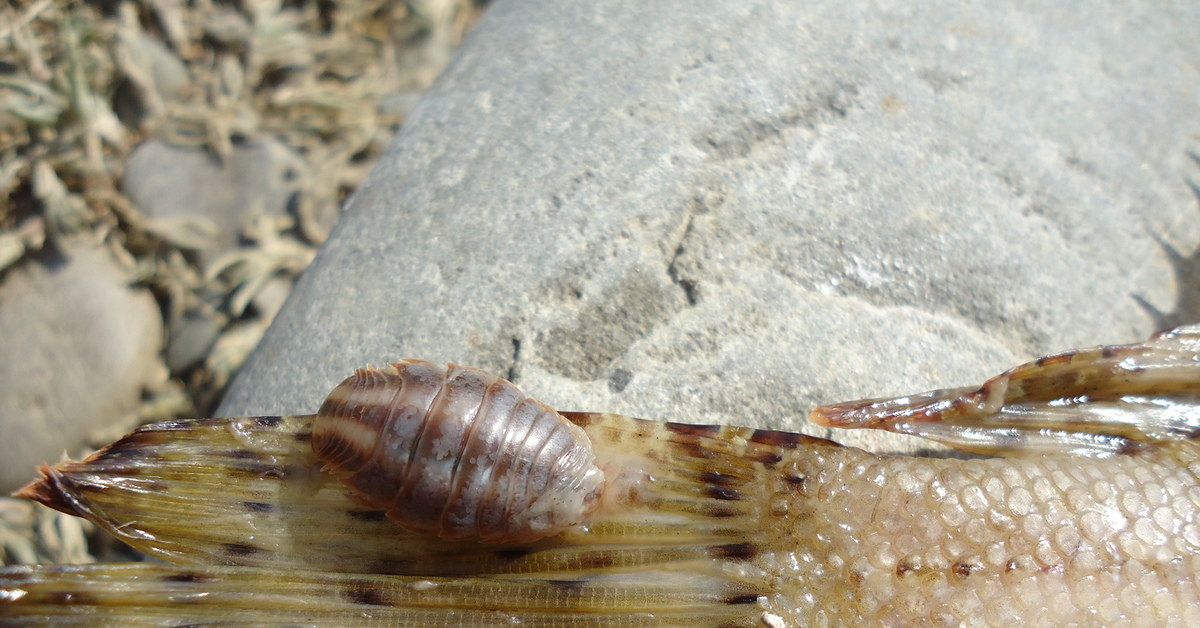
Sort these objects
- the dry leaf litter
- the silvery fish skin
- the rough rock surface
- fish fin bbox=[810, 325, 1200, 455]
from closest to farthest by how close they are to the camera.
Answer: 1. the silvery fish skin
2. fish fin bbox=[810, 325, 1200, 455]
3. the rough rock surface
4. the dry leaf litter

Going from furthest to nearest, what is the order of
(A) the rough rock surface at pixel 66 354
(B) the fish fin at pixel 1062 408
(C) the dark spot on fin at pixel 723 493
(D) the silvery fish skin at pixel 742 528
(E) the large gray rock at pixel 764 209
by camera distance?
(A) the rough rock surface at pixel 66 354 < (E) the large gray rock at pixel 764 209 < (B) the fish fin at pixel 1062 408 < (C) the dark spot on fin at pixel 723 493 < (D) the silvery fish skin at pixel 742 528

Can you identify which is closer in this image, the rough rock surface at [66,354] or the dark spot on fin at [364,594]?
the dark spot on fin at [364,594]

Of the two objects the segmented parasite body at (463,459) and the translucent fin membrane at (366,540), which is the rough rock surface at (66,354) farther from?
the segmented parasite body at (463,459)

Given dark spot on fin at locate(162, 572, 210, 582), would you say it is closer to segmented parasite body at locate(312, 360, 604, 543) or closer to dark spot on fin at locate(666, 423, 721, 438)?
segmented parasite body at locate(312, 360, 604, 543)

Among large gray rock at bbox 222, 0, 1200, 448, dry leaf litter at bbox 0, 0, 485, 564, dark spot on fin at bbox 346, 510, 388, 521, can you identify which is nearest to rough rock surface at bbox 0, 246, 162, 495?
dry leaf litter at bbox 0, 0, 485, 564

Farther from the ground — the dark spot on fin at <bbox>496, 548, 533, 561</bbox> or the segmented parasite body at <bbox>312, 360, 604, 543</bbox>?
the segmented parasite body at <bbox>312, 360, 604, 543</bbox>

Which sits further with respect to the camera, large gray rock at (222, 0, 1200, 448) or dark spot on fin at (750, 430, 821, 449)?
large gray rock at (222, 0, 1200, 448)

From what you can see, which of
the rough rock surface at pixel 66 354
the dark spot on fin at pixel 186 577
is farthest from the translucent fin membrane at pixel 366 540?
the rough rock surface at pixel 66 354
